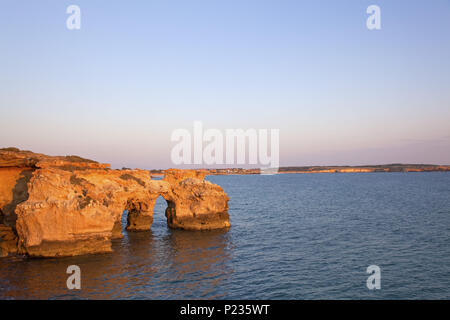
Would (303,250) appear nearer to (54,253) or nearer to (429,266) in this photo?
(429,266)

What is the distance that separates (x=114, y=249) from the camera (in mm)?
26438

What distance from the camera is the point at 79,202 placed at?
24359 mm

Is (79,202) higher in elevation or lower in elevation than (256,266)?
higher

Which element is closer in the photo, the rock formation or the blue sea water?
the blue sea water

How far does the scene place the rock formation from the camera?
23.2 metres

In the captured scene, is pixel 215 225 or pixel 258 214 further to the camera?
pixel 258 214

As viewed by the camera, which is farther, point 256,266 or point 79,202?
point 79,202

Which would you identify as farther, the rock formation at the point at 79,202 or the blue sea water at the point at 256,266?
the rock formation at the point at 79,202

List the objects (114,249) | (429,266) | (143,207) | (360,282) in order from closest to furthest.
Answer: (360,282), (429,266), (114,249), (143,207)

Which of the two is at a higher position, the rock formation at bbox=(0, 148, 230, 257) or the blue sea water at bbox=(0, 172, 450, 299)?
the rock formation at bbox=(0, 148, 230, 257)

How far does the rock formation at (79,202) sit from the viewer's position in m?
23.2

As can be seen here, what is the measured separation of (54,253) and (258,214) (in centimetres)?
2881

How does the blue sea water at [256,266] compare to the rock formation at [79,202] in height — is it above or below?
below

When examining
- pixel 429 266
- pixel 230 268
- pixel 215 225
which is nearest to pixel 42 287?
pixel 230 268
